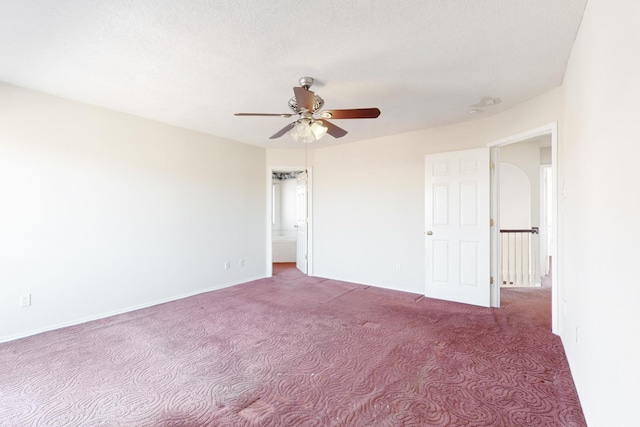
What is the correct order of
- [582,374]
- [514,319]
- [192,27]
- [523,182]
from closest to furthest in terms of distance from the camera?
[582,374] < [192,27] < [514,319] < [523,182]

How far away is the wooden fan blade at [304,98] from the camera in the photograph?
2.33 m

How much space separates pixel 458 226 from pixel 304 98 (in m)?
2.90

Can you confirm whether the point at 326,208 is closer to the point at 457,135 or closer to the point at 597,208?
the point at 457,135

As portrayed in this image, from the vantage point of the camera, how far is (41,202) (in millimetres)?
3084

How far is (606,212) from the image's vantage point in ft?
4.56

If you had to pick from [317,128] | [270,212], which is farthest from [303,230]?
[317,128]

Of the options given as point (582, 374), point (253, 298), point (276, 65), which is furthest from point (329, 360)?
point (276, 65)

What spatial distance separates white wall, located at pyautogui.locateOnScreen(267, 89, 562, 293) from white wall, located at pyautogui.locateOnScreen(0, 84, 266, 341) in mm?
1626

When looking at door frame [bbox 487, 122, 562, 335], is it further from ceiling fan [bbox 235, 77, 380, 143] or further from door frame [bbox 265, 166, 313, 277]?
door frame [bbox 265, 166, 313, 277]

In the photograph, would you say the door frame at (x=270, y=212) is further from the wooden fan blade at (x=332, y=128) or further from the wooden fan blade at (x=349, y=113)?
the wooden fan blade at (x=349, y=113)

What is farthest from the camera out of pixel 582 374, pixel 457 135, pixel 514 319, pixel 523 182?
pixel 523 182

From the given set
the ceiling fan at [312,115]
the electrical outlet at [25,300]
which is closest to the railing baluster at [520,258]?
the ceiling fan at [312,115]

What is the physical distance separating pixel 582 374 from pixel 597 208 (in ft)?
3.66

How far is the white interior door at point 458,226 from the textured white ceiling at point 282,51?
884 millimetres
